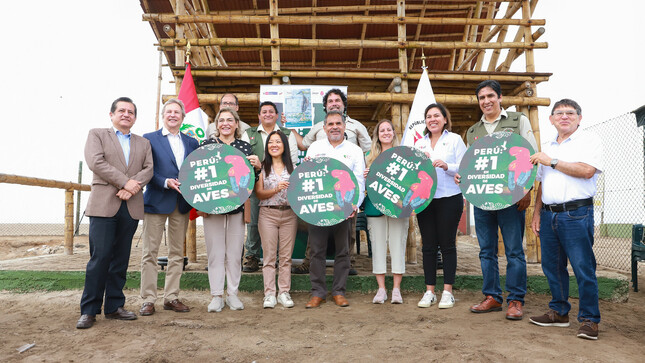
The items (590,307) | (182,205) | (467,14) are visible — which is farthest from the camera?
(467,14)

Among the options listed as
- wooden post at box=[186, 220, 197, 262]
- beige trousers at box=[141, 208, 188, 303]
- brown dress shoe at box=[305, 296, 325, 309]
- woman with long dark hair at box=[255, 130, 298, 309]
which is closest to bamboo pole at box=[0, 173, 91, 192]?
wooden post at box=[186, 220, 197, 262]

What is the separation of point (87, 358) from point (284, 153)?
2141mm

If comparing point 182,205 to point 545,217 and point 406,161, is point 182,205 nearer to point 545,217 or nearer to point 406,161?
point 406,161

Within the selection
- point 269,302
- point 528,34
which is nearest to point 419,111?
point 528,34

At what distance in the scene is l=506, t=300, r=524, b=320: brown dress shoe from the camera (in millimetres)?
3109

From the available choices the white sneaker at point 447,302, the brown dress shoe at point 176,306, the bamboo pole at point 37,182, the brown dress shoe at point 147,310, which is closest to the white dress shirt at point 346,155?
the white sneaker at point 447,302

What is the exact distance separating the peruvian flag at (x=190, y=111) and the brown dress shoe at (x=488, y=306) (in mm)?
3919

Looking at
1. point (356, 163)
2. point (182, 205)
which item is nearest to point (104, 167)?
point (182, 205)

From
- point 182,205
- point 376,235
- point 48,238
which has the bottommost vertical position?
point 48,238

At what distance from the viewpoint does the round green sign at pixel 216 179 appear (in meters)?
3.29

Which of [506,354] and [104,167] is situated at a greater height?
[104,167]

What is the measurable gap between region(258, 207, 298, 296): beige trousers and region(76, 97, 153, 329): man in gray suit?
1.04 m

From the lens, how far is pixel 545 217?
9.79 ft

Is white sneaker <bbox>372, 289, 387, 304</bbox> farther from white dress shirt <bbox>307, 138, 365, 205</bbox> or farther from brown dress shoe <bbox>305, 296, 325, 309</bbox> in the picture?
white dress shirt <bbox>307, 138, 365, 205</bbox>
